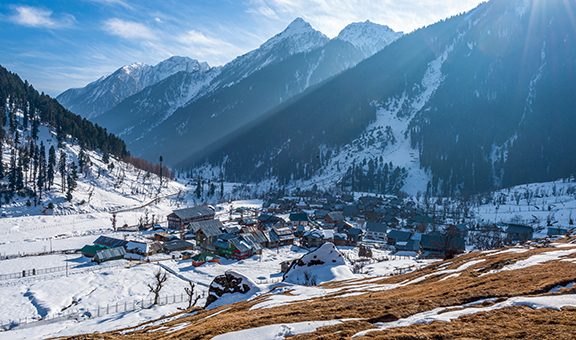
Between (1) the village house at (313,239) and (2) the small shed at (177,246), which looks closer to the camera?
(2) the small shed at (177,246)

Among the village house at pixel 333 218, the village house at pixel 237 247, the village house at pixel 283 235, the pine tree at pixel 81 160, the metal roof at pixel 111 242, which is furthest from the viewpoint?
the pine tree at pixel 81 160

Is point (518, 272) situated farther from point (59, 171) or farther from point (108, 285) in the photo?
point (59, 171)

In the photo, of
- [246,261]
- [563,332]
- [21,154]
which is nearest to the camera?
[563,332]

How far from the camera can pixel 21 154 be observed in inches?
5758

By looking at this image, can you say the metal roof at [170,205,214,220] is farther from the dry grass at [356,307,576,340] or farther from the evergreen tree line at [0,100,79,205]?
the dry grass at [356,307,576,340]

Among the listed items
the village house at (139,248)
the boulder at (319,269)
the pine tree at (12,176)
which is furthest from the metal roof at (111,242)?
the pine tree at (12,176)

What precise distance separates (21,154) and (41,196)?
2586cm

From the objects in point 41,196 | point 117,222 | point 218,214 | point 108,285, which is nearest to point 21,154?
point 41,196

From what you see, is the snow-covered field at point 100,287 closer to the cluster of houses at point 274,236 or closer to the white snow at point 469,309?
the cluster of houses at point 274,236

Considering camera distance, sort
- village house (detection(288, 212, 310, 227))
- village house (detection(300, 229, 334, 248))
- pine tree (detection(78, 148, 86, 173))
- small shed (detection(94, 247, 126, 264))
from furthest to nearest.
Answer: pine tree (detection(78, 148, 86, 173))
village house (detection(288, 212, 310, 227))
village house (detection(300, 229, 334, 248))
small shed (detection(94, 247, 126, 264))

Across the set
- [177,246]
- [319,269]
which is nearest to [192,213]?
[177,246]

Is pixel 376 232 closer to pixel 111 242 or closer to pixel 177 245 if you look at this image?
pixel 177 245

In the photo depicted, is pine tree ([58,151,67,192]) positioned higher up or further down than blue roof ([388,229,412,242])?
higher up

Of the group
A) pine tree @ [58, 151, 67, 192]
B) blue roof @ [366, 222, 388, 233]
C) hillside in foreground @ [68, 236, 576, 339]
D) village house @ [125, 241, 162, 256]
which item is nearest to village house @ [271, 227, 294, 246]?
blue roof @ [366, 222, 388, 233]
